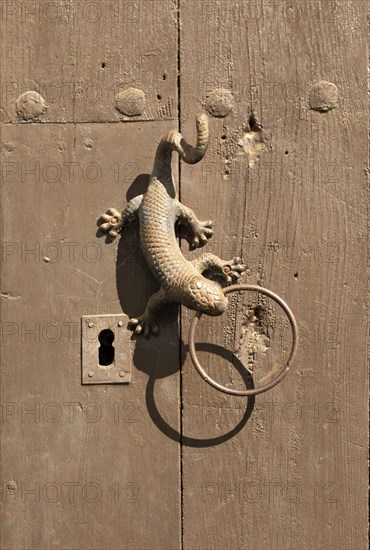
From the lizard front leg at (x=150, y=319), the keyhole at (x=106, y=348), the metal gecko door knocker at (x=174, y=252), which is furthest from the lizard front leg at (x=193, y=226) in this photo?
the keyhole at (x=106, y=348)

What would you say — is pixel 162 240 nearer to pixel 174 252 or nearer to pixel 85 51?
pixel 174 252

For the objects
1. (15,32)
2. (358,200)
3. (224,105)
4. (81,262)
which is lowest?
(81,262)

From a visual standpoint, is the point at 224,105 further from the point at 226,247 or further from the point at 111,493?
the point at 111,493

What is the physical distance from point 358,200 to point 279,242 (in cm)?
18

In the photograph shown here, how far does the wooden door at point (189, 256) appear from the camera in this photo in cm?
149

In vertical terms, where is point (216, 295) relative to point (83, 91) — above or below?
below

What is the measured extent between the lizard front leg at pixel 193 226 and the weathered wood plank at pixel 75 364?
0.10 metres

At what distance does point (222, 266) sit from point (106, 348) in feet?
0.91

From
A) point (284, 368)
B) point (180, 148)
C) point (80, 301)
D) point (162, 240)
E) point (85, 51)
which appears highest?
point (85, 51)

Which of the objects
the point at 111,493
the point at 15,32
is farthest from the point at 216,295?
the point at 15,32

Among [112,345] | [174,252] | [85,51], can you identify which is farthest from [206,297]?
[85,51]

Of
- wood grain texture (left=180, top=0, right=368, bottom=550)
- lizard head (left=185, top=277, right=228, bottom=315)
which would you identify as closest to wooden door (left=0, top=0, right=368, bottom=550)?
wood grain texture (left=180, top=0, right=368, bottom=550)

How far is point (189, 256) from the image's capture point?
149 centimetres

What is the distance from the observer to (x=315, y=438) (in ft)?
4.91
